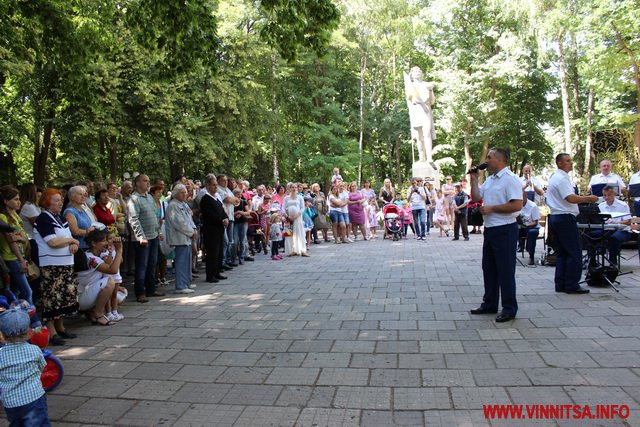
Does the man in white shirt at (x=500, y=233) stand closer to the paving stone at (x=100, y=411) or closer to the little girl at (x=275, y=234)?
the paving stone at (x=100, y=411)

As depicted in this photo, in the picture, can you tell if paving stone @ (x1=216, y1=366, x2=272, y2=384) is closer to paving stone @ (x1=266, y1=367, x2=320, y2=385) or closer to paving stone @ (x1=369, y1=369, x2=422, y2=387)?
paving stone @ (x1=266, y1=367, x2=320, y2=385)

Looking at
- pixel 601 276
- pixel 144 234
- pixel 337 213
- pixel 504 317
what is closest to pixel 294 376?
pixel 504 317

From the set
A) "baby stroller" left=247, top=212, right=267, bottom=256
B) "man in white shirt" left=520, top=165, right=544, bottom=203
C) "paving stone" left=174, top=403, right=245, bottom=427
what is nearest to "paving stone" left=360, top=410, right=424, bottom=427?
"paving stone" left=174, top=403, right=245, bottom=427

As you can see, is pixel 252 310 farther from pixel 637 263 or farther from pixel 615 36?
pixel 615 36

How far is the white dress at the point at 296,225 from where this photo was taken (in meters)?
11.8

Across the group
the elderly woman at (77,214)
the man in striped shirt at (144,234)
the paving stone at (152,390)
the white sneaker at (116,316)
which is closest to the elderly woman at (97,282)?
the white sneaker at (116,316)

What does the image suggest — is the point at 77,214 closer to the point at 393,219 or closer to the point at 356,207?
the point at 356,207

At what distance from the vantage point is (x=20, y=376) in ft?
9.21

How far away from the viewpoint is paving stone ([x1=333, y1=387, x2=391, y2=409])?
3.30 m

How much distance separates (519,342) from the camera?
4500 millimetres

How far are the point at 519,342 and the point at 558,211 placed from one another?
9.10 feet

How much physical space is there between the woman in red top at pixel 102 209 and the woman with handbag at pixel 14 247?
108cm

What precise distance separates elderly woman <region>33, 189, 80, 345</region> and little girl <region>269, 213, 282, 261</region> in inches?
249

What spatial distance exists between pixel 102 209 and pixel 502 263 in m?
5.56
